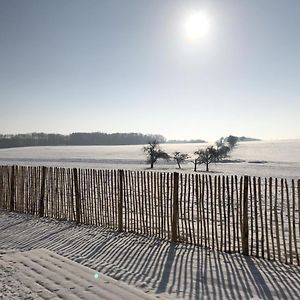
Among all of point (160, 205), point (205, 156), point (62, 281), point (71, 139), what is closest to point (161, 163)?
point (205, 156)

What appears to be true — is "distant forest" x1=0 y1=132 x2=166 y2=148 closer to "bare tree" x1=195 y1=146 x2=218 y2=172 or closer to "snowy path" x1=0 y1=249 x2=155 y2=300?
"bare tree" x1=195 y1=146 x2=218 y2=172

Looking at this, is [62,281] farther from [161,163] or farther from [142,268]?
[161,163]

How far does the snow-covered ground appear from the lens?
17.6 feet

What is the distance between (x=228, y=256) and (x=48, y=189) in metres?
6.99

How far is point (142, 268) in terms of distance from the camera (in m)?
6.52

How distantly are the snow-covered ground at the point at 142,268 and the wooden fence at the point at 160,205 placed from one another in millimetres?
514

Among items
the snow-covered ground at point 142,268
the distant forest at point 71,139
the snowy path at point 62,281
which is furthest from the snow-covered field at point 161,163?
the distant forest at point 71,139

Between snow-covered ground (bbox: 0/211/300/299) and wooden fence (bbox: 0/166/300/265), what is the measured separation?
514 millimetres

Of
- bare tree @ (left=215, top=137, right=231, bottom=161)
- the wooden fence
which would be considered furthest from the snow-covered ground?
bare tree @ (left=215, top=137, right=231, bottom=161)

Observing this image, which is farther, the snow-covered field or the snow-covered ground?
the snow-covered field

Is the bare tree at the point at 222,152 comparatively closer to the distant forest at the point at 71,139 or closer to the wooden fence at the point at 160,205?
the wooden fence at the point at 160,205

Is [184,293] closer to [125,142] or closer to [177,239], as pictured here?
[177,239]

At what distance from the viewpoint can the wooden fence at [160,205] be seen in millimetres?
7676

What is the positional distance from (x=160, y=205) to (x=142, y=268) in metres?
2.71
